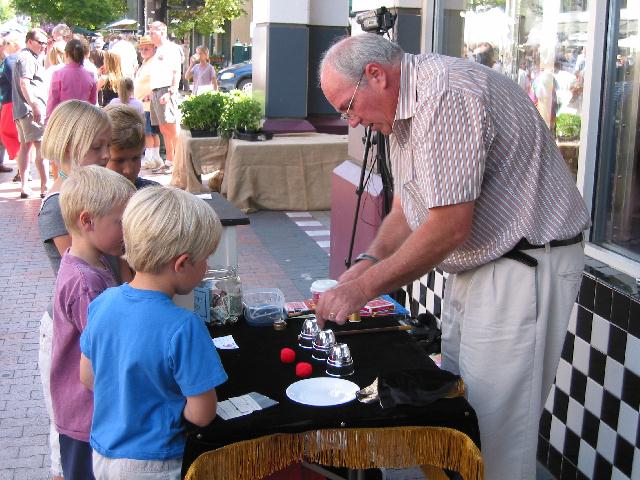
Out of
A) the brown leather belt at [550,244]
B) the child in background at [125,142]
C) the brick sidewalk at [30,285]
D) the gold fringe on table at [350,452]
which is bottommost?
the brick sidewalk at [30,285]

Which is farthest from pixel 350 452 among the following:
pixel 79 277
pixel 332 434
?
pixel 79 277

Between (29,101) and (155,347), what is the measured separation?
8.11 metres

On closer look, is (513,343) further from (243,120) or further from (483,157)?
(243,120)

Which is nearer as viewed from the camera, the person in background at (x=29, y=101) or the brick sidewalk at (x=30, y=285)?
the brick sidewalk at (x=30, y=285)

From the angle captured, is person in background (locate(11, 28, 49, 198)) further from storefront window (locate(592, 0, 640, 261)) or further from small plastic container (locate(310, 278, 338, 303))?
storefront window (locate(592, 0, 640, 261))

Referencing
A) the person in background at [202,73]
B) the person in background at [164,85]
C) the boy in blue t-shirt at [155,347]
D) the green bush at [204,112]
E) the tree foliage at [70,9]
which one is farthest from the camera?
the tree foliage at [70,9]

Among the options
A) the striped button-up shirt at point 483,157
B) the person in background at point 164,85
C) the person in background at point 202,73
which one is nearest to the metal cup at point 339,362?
the striped button-up shirt at point 483,157

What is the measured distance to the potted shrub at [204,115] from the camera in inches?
363

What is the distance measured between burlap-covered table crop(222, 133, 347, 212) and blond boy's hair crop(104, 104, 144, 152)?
515 centimetres

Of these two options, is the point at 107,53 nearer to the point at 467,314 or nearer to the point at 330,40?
the point at 330,40

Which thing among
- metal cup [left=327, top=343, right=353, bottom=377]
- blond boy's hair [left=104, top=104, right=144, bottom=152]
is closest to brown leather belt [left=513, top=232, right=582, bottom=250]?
metal cup [left=327, top=343, right=353, bottom=377]

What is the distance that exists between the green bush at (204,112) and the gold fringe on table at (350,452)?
7321 millimetres

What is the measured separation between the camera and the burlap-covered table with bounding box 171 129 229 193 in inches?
355

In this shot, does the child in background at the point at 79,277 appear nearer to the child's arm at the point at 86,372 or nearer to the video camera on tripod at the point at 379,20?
the child's arm at the point at 86,372
